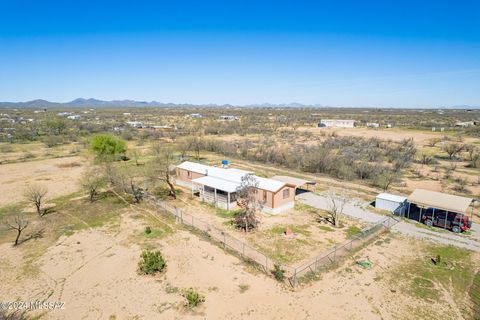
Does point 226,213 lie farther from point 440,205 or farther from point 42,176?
point 42,176

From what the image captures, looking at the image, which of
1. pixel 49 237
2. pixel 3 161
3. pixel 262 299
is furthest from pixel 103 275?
pixel 3 161

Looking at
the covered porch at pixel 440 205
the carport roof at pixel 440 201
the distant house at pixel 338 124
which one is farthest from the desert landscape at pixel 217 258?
the distant house at pixel 338 124

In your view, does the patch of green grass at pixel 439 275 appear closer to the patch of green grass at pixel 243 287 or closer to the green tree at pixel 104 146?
the patch of green grass at pixel 243 287

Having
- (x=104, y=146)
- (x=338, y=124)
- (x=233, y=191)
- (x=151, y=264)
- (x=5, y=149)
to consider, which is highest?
(x=338, y=124)

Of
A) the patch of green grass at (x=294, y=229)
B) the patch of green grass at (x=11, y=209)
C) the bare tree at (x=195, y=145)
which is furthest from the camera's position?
the bare tree at (x=195, y=145)

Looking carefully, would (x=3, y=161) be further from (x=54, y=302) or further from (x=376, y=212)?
(x=376, y=212)

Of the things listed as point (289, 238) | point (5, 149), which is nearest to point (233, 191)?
point (289, 238)
